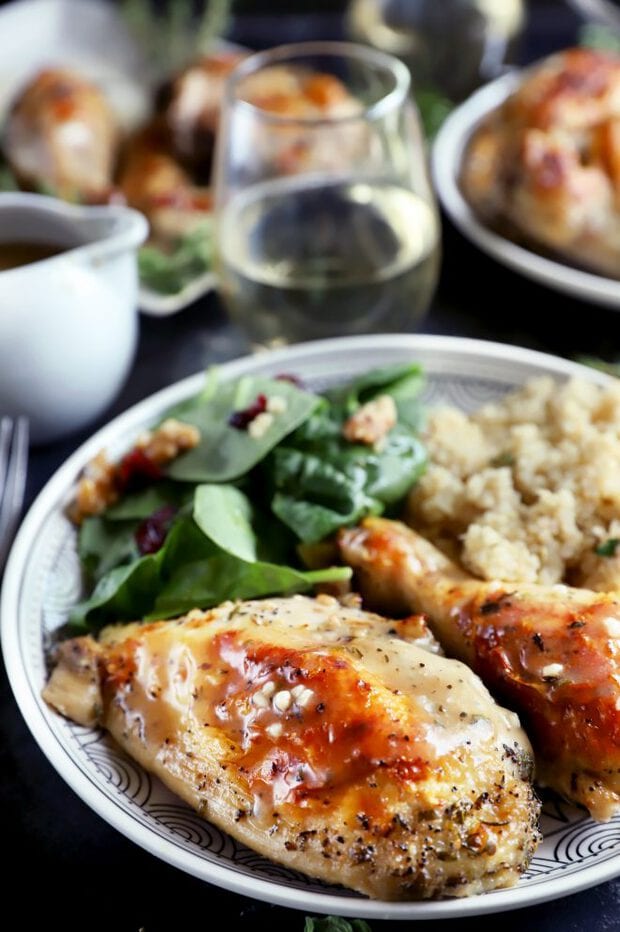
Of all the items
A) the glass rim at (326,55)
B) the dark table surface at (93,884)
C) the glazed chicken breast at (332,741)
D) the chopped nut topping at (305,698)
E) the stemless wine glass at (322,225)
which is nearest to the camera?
the glazed chicken breast at (332,741)

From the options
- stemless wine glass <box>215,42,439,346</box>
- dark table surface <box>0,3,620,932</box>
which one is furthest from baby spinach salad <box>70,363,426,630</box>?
stemless wine glass <box>215,42,439,346</box>

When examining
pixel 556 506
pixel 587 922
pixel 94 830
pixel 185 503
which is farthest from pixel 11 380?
pixel 587 922

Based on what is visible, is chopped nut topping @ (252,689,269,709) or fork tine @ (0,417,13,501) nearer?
chopped nut topping @ (252,689,269,709)

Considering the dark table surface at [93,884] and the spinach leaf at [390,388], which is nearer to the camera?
the dark table surface at [93,884]

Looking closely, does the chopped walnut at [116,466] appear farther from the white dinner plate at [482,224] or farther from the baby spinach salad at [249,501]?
the white dinner plate at [482,224]

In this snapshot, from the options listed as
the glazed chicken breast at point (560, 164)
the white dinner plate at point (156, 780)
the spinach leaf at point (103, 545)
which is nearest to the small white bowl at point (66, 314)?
the white dinner plate at point (156, 780)

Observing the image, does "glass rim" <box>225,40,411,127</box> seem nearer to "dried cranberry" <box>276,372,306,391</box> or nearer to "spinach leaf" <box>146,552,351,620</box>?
"dried cranberry" <box>276,372,306,391</box>

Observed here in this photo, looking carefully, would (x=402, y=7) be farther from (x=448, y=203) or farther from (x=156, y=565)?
(x=156, y=565)
